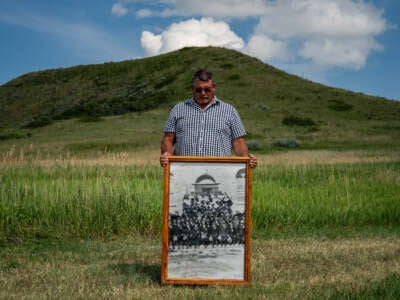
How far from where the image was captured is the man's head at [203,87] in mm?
6648

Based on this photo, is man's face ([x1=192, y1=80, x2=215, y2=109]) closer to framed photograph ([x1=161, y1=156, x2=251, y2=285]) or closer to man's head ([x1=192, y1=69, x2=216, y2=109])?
man's head ([x1=192, y1=69, x2=216, y2=109])

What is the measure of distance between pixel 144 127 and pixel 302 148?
11.7 meters

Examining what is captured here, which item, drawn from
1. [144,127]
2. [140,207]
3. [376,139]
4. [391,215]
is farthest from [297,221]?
[144,127]

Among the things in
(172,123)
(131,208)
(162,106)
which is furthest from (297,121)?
(172,123)

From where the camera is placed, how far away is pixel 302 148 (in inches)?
1233

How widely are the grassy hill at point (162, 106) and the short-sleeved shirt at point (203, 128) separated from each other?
24.1m

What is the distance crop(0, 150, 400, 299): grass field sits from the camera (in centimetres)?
643

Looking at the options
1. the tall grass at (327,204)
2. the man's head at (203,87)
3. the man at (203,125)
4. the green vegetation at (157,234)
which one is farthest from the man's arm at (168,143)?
the tall grass at (327,204)

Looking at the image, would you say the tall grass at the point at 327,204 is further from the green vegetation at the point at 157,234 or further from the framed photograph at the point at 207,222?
the framed photograph at the point at 207,222

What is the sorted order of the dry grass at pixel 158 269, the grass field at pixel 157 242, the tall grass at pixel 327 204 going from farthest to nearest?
the tall grass at pixel 327 204, the grass field at pixel 157 242, the dry grass at pixel 158 269

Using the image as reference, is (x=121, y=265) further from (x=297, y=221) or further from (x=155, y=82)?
(x=155, y=82)

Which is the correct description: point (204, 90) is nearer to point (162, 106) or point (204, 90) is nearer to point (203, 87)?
point (203, 87)

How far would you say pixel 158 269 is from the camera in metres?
7.50

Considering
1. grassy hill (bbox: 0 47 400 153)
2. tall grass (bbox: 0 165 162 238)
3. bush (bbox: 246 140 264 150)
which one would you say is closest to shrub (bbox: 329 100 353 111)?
grassy hill (bbox: 0 47 400 153)
